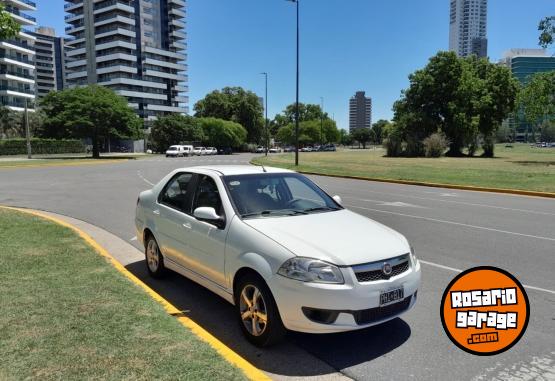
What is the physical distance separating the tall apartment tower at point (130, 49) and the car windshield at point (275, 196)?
119m

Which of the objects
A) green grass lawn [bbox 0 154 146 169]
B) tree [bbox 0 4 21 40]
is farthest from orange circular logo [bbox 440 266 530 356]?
green grass lawn [bbox 0 154 146 169]

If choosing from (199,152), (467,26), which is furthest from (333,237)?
(467,26)

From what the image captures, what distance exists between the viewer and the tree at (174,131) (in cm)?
8212

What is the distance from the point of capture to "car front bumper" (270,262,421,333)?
3.58 meters

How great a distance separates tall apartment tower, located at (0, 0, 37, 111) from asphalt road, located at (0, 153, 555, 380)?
89369 millimetres

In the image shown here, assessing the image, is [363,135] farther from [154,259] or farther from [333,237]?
[333,237]

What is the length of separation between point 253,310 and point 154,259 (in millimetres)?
2486

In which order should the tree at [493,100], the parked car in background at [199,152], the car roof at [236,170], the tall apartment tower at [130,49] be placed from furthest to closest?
the tall apartment tower at [130,49] → the parked car in background at [199,152] → the tree at [493,100] → the car roof at [236,170]

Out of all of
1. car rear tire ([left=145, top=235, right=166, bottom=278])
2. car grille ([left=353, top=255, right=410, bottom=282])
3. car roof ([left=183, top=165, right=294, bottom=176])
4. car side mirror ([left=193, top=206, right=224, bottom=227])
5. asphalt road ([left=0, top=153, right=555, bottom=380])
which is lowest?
asphalt road ([left=0, top=153, right=555, bottom=380])

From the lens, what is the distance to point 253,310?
13.3ft

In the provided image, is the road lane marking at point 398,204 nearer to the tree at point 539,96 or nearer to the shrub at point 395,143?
the tree at point 539,96

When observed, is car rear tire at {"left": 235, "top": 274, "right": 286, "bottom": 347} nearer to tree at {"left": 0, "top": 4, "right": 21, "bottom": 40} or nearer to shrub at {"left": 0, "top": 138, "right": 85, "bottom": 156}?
tree at {"left": 0, "top": 4, "right": 21, "bottom": 40}

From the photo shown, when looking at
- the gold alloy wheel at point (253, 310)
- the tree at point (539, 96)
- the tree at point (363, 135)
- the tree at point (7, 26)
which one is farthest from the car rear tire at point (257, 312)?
the tree at point (363, 135)

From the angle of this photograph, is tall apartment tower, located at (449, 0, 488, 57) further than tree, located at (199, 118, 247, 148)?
Yes
